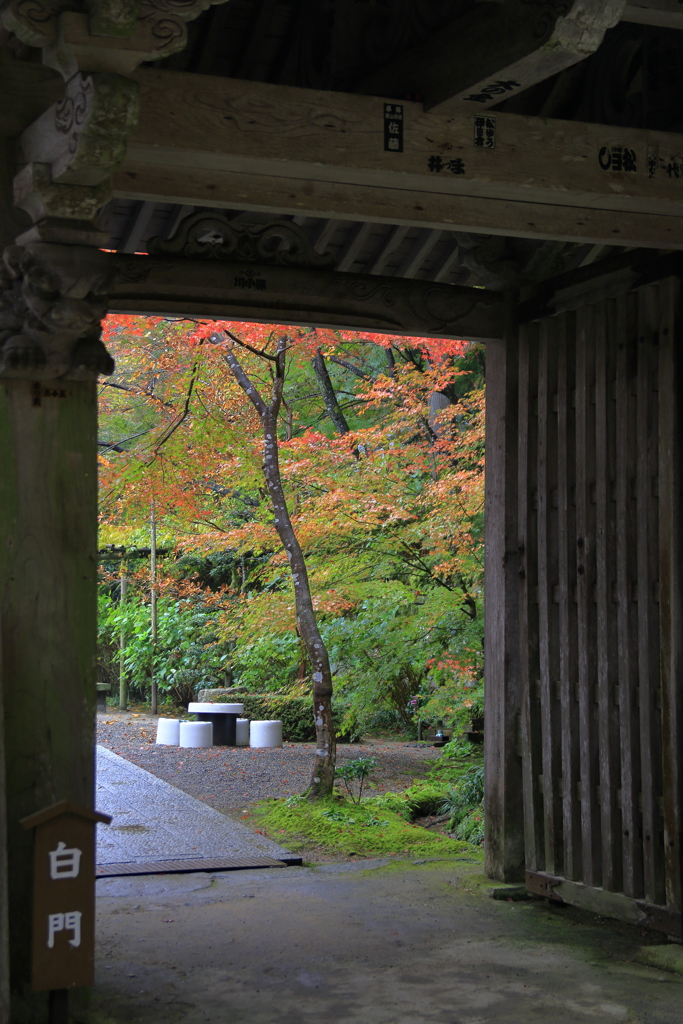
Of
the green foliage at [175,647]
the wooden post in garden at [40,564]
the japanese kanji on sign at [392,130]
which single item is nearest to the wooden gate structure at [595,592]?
the japanese kanji on sign at [392,130]

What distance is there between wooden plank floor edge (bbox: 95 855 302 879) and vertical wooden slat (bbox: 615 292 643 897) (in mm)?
2561

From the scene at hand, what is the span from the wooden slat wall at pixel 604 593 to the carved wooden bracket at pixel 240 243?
4.94ft

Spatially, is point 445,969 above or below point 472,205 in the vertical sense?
below

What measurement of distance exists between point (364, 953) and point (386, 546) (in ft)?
21.1

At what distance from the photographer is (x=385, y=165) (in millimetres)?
3934

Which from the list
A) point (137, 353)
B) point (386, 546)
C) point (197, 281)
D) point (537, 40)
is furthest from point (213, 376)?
point (537, 40)

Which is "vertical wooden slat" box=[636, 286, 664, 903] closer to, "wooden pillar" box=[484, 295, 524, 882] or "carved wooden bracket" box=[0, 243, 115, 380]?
"wooden pillar" box=[484, 295, 524, 882]

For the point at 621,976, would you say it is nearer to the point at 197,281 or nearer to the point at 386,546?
the point at 197,281

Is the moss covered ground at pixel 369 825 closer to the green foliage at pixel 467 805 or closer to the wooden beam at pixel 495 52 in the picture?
the green foliage at pixel 467 805

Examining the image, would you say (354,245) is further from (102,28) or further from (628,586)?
(102,28)

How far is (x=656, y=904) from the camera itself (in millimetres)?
4875

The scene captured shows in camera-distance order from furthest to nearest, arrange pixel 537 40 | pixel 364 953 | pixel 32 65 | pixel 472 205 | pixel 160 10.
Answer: pixel 364 953, pixel 472 205, pixel 32 65, pixel 537 40, pixel 160 10

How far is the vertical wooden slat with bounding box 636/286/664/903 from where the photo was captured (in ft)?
16.1

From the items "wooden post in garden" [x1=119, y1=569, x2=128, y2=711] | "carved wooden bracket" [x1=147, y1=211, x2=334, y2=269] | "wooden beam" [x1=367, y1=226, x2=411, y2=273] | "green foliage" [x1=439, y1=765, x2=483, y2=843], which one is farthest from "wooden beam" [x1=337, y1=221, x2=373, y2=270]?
"wooden post in garden" [x1=119, y1=569, x2=128, y2=711]
